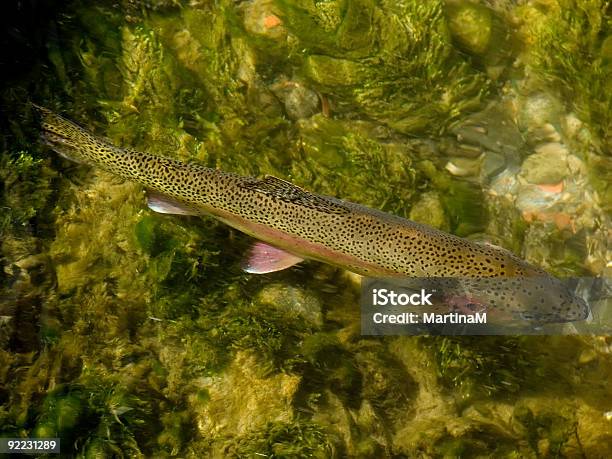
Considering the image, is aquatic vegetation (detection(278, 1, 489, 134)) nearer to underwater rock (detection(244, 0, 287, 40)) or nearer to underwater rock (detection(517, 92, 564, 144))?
underwater rock (detection(244, 0, 287, 40))

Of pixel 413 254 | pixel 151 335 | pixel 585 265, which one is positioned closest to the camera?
pixel 413 254

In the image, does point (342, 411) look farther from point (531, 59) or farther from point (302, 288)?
point (531, 59)

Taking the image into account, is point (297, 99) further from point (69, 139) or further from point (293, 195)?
point (69, 139)

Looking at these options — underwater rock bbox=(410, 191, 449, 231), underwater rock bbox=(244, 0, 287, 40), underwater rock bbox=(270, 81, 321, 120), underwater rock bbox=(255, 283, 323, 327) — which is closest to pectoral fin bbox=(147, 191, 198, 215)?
underwater rock bbox=(255, 283, 323, 327)

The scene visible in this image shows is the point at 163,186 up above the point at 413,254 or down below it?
above

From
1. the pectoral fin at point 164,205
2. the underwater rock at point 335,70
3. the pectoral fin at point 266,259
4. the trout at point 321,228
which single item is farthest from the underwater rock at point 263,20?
the pectoral fin at point 266,259

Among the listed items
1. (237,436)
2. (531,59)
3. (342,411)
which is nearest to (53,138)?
(237,436)
